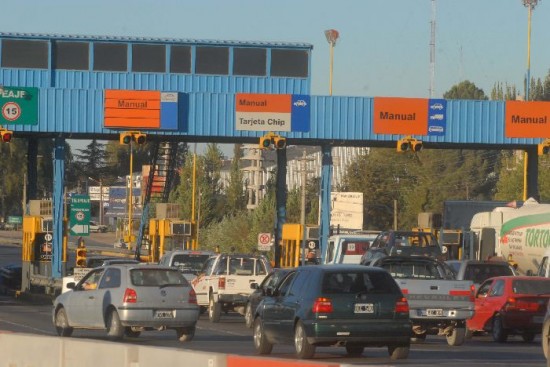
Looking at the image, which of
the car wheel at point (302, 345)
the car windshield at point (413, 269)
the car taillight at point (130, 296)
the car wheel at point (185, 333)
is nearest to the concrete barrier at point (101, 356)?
the car wheel at point (302, 345)

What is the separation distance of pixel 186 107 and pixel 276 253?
710 centimetres

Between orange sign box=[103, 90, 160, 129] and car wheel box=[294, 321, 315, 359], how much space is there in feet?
82.5

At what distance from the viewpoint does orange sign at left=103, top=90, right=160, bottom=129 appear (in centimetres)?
4547

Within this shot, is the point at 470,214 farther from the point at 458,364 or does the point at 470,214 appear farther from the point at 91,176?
the point at 91,176

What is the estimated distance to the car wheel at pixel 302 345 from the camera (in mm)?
20939

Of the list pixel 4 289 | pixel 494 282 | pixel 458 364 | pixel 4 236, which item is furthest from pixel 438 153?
pixel 458 364

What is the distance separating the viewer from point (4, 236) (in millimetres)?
138000

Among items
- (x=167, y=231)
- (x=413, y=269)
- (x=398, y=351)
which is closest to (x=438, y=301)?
(x=413, y=269)

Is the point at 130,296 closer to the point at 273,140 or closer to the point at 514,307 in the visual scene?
the point at 514,307

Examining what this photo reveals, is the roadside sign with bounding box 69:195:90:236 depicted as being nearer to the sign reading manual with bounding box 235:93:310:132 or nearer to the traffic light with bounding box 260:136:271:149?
the sign reading manual with bounding box 235:93:310:132

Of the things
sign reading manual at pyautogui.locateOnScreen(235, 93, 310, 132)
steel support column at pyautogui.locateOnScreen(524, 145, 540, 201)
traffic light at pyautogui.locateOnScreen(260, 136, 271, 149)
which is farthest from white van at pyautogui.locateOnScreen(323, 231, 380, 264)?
steel support column at pyautogui.locateOnScreen(524, 145, 540, 201)

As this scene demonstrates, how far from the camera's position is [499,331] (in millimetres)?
28391

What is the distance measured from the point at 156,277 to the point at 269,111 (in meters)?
20.6

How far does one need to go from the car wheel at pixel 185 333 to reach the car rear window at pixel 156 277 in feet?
2.84
